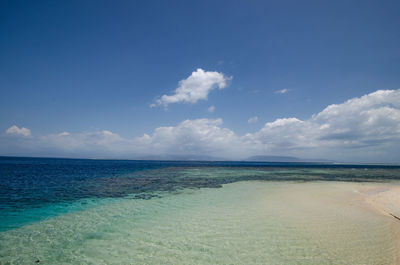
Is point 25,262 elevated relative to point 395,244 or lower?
lower

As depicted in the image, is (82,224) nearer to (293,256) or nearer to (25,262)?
(25,262)

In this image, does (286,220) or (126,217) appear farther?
(126,217)

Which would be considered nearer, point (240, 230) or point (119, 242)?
point (119, 242)

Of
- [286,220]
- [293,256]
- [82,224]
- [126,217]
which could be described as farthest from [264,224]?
[82,224]

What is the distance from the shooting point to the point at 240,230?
984cm

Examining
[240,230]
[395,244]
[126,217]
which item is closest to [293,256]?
[240,230]

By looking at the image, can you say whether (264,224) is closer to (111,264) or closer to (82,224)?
(111,264)

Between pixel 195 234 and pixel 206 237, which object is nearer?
pixel 206 237

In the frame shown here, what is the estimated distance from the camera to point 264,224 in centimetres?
1076

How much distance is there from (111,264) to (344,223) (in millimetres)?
12106

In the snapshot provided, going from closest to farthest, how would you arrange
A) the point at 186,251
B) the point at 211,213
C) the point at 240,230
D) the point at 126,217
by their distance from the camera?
the point at 186,251
the point at 240,230
the point at 126,217
the point at 211,213

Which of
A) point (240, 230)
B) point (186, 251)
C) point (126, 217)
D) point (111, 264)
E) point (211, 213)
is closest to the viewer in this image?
point (111, 264)

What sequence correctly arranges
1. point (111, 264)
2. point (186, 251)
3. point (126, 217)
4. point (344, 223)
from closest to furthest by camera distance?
point (111, 264), point (186, 251), point (344, 223), point (126, 217)

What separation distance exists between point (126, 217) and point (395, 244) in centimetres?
1376
